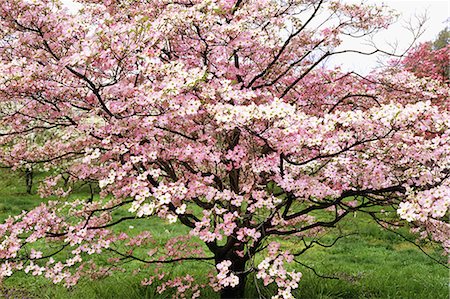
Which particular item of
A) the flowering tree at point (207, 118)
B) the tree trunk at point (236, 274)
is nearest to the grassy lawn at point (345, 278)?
the tree trunk at point (236, 274)

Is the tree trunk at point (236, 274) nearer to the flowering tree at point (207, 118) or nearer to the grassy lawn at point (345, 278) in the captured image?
the flowering tree at point (207, 118)

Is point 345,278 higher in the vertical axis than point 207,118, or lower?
lower

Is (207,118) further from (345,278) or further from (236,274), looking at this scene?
(345,278)

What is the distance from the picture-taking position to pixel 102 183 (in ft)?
11.9

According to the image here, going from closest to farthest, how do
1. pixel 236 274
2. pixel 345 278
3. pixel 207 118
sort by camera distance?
pixel 207 118, pixel 236 274, pixel 345 278

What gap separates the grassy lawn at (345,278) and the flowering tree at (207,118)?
78 cm

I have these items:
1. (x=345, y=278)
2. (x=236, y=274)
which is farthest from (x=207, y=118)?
(x=345, y=278)

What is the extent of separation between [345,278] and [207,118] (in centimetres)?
377

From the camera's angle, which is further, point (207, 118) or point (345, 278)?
point (345, 278)

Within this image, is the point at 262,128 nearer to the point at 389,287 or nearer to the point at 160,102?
the point at 160,102

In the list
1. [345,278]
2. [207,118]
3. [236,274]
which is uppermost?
[207,118]

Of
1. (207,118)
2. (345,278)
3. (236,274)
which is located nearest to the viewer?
(207,118)

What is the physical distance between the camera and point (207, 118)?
15.3 feet

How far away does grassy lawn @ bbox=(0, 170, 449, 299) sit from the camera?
5836 mm
